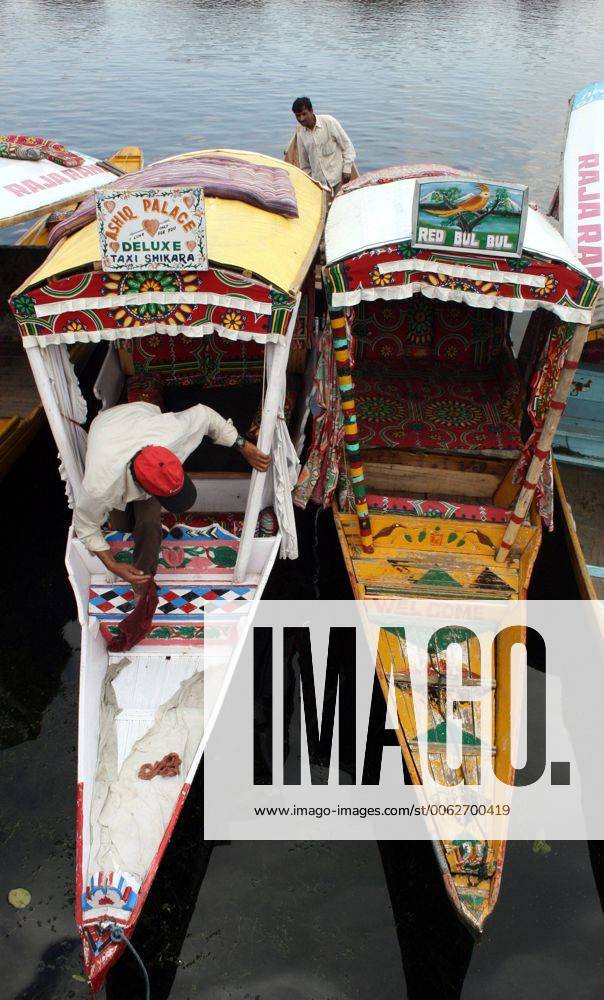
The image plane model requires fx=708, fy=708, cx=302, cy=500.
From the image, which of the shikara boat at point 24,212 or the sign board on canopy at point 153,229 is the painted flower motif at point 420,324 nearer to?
the shikara boat at point 24,212

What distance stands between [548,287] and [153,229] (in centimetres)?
260

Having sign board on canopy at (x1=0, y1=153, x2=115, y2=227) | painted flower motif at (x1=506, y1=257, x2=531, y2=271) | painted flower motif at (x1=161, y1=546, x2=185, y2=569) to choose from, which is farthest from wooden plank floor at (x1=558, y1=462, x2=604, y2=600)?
sign board on canopy at (x1=0, y1=153, x2=115, y2=227)

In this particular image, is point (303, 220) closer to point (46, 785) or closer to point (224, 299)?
point (224, 299)

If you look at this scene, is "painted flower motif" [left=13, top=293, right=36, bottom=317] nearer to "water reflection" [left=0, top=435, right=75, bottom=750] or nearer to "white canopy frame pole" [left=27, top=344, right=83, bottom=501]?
"white canopy frame pole" [left=27, top=344, right=83, bottom=501]

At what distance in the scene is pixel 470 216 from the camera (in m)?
4.47

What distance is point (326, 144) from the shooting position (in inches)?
348

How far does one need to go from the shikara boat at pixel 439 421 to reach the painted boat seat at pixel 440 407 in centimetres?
2

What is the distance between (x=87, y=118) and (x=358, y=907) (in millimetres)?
23414

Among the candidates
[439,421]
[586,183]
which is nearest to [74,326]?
[439,421]

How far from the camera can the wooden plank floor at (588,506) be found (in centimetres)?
637

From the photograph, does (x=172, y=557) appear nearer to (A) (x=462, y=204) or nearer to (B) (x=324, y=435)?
(B) (x=324, y=435)

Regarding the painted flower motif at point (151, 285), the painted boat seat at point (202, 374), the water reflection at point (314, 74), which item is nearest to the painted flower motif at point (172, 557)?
the painted boat seat at point (202, 374)

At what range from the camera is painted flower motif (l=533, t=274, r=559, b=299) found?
4.72 m

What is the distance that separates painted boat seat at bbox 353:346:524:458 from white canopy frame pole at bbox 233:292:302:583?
1966 mm
